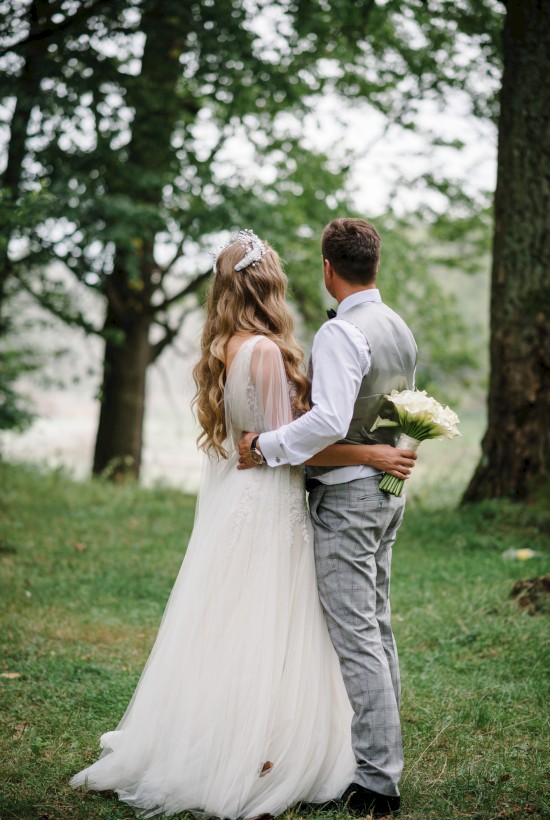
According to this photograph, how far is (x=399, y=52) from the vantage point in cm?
1250

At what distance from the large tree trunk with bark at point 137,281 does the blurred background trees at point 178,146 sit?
3cm

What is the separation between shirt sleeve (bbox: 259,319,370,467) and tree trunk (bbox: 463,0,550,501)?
5.46 m

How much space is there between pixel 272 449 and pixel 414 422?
1.87 feet

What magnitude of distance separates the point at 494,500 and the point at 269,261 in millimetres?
5404

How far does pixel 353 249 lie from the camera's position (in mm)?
3520

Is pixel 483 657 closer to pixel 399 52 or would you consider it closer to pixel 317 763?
pixel 317 763

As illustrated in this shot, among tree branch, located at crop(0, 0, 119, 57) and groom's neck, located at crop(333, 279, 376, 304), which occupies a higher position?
tree branch, located at crop(0, 0, 119, 57)

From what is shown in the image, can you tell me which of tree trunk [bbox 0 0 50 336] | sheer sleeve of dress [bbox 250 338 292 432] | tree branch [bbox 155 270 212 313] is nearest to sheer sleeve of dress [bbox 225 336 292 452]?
sheer sleeve of dress [bbox 250 338 292 432]

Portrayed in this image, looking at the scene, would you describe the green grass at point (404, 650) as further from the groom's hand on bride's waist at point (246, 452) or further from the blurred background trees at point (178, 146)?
the blurred background trees at point (178, 146)

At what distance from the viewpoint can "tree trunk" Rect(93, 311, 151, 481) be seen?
46.2 ft

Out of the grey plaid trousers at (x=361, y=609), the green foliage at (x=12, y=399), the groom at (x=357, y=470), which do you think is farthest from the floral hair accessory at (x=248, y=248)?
the green foliage at (x=12, y=399)

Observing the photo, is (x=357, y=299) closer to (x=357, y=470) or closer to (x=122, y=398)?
(x=357, y=470)

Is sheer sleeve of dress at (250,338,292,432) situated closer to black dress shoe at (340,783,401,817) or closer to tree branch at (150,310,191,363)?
black dress shoe at (340,783,401,817)

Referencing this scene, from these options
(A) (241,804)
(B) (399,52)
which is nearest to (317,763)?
(A) (241,804)
